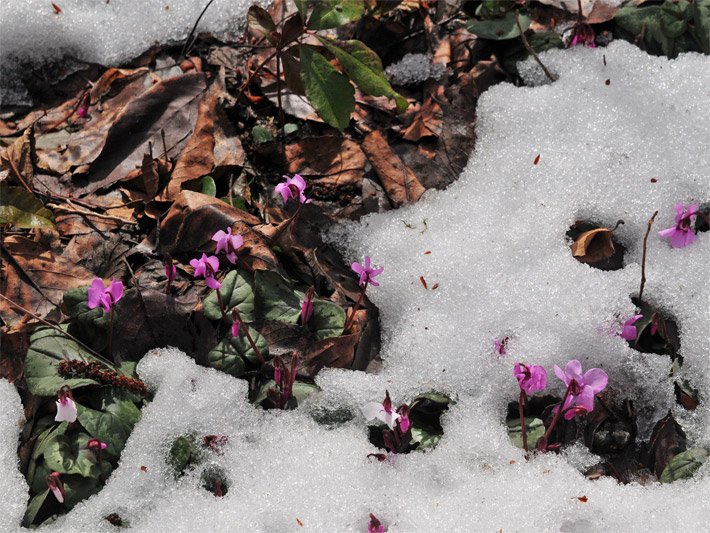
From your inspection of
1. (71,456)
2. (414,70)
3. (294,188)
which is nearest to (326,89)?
(294,188)

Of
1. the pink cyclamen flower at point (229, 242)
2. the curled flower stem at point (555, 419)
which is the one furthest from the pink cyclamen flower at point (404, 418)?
the pink cyclamen flower at point (229, 242)

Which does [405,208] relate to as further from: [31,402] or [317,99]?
[31,402]

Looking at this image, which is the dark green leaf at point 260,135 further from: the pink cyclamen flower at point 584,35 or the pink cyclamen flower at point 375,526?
the pink cyclamen flower at point 375,526

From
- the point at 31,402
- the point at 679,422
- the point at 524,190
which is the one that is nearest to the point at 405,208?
the point at 524,190

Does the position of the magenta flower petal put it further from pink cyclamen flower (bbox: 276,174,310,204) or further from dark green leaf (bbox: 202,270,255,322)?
pink cyclamen flower (bbox: 276,174,310,204)

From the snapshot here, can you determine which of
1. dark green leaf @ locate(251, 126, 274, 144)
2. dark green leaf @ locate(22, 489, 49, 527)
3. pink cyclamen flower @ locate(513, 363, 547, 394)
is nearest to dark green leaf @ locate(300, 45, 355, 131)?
dark green leaf @ locate(251, 126, 274, 144)

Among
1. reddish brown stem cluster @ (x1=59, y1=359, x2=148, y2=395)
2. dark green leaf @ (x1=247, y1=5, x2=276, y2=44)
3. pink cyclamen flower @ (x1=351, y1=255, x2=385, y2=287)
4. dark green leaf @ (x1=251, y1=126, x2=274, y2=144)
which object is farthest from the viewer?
dark green leaf @ (x1=251, y1=126, x2=274, y2=144)
